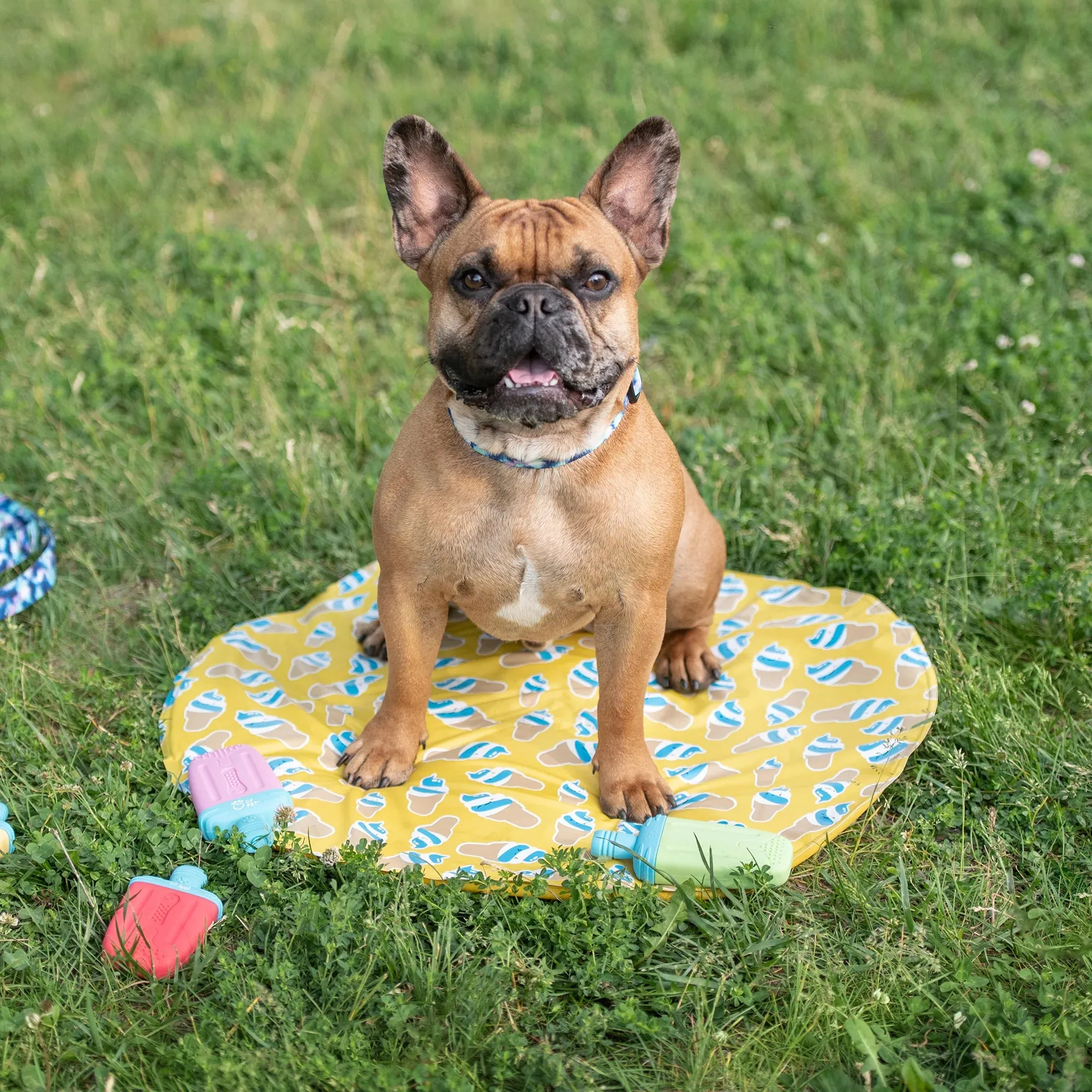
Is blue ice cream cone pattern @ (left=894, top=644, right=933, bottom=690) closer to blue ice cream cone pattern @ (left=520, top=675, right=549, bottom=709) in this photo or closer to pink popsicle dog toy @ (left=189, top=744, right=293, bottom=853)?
blue ice cream cone pattern @ (left=520, top=675, right=549, bottom=709)

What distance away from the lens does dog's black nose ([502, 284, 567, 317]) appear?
298 centimetres

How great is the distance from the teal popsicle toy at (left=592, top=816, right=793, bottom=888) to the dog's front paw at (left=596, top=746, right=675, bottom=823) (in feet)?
0.60

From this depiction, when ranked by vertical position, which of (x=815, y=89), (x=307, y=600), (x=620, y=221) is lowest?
(x=307, y=600)

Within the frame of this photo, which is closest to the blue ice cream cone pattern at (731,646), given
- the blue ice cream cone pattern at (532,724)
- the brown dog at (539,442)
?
the blue ice cream cone pattern at (532,724)

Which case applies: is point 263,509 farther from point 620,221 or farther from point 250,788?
point 620,221

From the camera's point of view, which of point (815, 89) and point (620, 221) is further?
point (815, 89)

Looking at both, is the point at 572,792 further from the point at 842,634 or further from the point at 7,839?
the point at 7,839

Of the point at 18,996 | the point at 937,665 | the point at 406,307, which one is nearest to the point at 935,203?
the point at 406,307

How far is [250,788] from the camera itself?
136 inches

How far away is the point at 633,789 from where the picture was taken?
3.50m

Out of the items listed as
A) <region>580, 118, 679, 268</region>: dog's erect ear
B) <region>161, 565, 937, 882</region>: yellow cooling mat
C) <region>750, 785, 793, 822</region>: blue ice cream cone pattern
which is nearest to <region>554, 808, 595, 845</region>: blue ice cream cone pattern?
A: <region>161, 565, 937, 882</region>: yellow cooling mat

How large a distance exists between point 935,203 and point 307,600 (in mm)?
4054

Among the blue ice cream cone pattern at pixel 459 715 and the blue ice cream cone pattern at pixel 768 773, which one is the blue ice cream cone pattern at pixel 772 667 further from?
the blue ice cream cone pattern at pixel 459 715

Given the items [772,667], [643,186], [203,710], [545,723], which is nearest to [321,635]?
[203,710]
